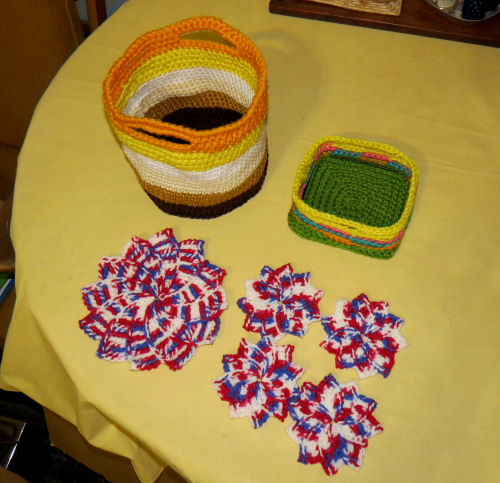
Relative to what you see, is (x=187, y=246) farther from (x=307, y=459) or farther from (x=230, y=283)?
(x=307, y=459)

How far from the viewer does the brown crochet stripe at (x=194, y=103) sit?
2.87ft

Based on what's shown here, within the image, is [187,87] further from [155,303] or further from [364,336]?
[364,336]

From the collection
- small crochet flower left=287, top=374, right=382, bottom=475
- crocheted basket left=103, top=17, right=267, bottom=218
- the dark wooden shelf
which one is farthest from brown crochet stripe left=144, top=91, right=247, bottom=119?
small crochet flower left=287, top=374, right=382, bottom=475

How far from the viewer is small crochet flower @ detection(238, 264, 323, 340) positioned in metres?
0.74

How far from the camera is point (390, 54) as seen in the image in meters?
1.05

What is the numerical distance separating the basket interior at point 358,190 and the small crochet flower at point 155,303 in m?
0.22

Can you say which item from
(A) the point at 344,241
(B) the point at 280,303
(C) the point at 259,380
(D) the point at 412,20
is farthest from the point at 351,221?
(D) the point at 412,20

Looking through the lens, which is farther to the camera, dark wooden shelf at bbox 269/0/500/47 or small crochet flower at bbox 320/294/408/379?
dark wooden shelf at bbox 269/0/500/47

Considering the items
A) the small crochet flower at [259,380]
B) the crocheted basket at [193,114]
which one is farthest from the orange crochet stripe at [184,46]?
the small crochet flower at [259,380]

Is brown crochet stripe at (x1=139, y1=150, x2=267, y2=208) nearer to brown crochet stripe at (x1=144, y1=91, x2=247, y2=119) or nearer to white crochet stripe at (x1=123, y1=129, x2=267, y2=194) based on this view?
white crochet stripe at (x1=123, y1=129, x2=267, y2=194)

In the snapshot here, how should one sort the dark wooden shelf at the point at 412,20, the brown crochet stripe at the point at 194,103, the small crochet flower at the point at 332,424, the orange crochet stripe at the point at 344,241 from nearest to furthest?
1. the small crochet flower at the point at 332,424
2. the orange crochet stripe at the point at 344,241
3. the brown crochet stripe at the point at 194,103
4. the dark wooden shelf at the point at 412,20

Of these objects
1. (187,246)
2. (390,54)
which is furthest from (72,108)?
(390,54)

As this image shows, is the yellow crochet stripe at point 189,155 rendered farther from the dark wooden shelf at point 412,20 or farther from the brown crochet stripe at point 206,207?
the dark wooden shelf at point 412,20

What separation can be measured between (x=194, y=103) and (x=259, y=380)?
0.50m
